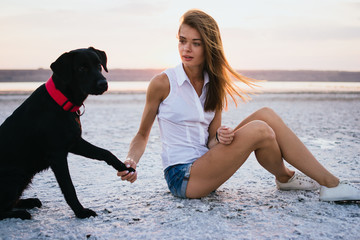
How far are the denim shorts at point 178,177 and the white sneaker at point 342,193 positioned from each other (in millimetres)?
1213

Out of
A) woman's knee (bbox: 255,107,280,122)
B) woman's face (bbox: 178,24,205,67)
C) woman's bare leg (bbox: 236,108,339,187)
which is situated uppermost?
woman's face (bbox: 178,24,205,67)

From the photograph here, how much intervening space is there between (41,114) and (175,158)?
1197 mm

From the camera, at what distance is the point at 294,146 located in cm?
302

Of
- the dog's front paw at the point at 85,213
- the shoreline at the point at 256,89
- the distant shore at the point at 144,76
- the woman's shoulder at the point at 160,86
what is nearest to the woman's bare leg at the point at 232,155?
the woman's shoulder at the point at 160,86

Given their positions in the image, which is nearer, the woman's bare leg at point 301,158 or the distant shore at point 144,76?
the woman's bare leg at point 301,158

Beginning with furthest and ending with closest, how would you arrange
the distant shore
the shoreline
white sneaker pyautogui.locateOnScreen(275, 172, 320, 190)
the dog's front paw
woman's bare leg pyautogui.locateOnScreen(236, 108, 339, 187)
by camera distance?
the distant shore → the shoreline → white sneaker pyautogui.locateOnScreen(275, 172, 320, 190) → woman's bare leg pyautogui.locateOnScreen(236, 108, 339, 187) → the dog's front paw

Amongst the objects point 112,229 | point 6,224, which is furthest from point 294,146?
point 6,224

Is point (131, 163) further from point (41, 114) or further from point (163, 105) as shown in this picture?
point (41, 114)

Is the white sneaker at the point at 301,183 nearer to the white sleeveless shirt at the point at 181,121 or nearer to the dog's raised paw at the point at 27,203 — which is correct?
the white sleeveless shirt at the point at 181,121

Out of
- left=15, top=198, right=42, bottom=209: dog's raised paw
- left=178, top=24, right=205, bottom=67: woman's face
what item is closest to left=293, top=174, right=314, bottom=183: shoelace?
left=178, top=24, right=205, bottom=67: woman's face

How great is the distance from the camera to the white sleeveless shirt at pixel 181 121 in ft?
10.2

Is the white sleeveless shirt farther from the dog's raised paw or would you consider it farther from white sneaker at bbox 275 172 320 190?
the dog's raised paw

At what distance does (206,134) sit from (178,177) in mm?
528

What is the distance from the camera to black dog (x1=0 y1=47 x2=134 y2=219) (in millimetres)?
2592
